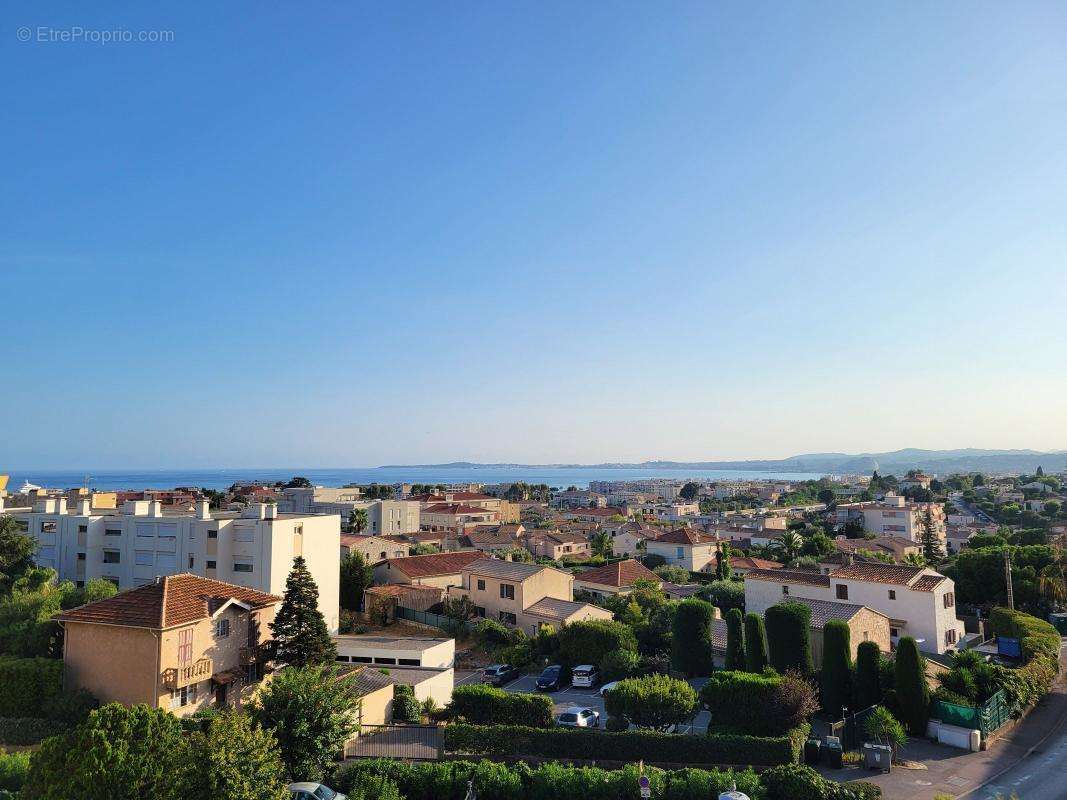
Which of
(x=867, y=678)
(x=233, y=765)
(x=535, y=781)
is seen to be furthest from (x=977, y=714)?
(x=233, y=765)

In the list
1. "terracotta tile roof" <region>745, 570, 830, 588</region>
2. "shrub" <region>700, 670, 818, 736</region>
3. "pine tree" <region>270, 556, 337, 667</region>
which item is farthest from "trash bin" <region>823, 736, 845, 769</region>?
"pine tree" <region>270, 556, 337, 667</region>

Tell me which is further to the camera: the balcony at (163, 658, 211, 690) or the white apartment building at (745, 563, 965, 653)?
Result: the white apartment building at (745, 563, 965, 653)

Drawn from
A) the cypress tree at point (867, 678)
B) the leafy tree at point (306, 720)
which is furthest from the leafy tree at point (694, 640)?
the leafy tree at point (306, 720)

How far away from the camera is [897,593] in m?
37.2

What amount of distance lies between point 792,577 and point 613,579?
14315 mm

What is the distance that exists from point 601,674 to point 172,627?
755 inches

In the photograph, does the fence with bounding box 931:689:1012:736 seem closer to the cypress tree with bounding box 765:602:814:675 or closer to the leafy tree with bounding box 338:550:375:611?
the cypress tree with bounding box 765:602:814:675

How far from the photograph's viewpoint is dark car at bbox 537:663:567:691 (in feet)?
103

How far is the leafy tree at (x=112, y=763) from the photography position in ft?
43.4

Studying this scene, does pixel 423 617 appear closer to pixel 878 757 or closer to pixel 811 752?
pixel 811 752

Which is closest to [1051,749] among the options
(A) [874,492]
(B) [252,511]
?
(B) [252,511]

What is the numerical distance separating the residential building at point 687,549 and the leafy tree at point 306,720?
53.8m

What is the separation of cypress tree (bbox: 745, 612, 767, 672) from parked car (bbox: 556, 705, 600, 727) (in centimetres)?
764

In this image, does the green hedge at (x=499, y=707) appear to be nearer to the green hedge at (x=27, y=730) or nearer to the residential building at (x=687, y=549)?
the green hedge at (x=27, y=730)
